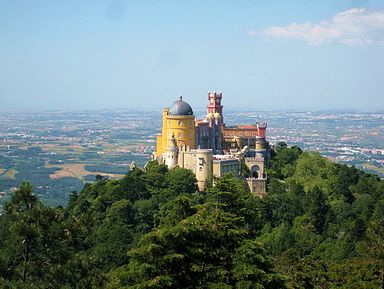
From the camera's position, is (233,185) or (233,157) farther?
(233,157)

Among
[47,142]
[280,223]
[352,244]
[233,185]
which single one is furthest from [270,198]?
[47,142]

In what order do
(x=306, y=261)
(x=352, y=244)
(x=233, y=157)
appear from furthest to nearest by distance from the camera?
(x=233, y=157) → (x=352, y=244) → (x=306, y=261)

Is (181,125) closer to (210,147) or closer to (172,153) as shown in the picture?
(172,153)

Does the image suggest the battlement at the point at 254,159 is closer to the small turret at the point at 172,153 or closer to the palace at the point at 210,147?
the palace at the point at 210,147

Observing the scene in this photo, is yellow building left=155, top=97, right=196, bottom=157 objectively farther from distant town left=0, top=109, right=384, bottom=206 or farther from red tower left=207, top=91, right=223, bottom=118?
distant town left=0, top=109, right=384, bottom=206

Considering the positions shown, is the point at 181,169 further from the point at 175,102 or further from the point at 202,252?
the point at 202,252

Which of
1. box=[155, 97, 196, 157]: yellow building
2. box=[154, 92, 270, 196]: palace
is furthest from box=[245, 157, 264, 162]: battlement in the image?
box=[155, 97, 196, 157]: yellow building

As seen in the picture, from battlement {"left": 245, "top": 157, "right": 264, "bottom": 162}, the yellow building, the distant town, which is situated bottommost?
the distant town
